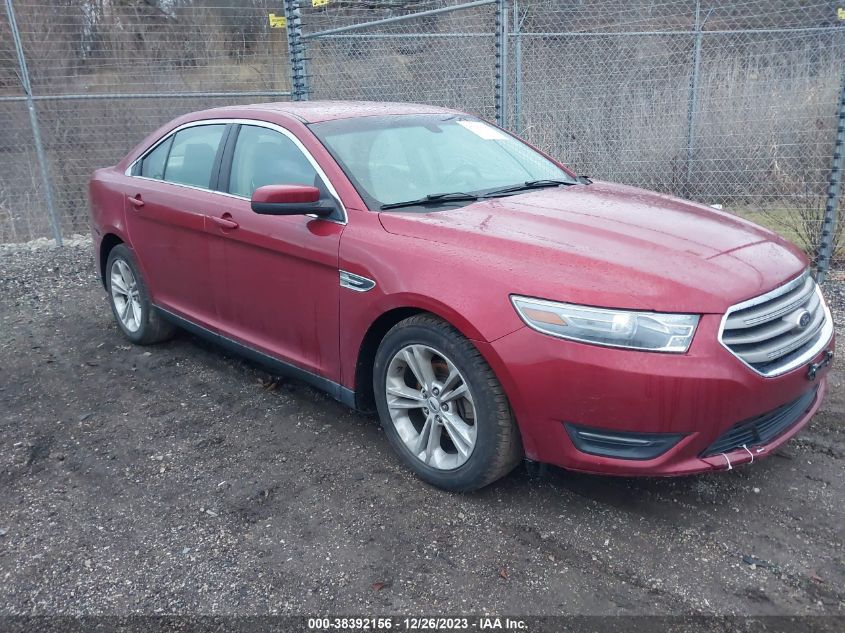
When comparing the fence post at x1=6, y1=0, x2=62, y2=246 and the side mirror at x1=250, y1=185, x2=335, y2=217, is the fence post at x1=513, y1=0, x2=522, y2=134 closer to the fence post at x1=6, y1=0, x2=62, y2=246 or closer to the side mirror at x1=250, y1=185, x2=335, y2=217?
the side mirror at x1=250, y1=185, x2=335, y2=217

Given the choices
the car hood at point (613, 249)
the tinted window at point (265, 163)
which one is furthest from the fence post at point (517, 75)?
the car hood at point (613, 249)

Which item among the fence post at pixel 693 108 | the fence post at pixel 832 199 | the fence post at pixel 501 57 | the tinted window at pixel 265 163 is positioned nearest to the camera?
the tinted window at pixel 265 163

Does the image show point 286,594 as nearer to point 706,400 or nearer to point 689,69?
point 706,400

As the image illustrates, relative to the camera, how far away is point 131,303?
524 cm

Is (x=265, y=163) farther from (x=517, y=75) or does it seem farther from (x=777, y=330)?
(x=517, y=75)

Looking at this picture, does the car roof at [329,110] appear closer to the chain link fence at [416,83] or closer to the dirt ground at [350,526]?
the dirt ground at [350,526]

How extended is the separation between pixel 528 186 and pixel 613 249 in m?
1.13

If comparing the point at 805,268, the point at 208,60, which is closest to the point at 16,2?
the point at 208,60

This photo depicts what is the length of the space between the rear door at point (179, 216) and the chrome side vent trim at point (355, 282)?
1115mm

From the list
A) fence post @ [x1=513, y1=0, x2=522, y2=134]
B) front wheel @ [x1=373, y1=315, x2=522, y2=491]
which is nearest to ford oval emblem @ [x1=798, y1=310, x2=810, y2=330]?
front wheel @ [x1=373, y1=315, x2=522, y2=491]

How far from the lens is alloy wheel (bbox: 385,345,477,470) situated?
3.01 m

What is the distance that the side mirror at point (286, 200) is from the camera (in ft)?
10.8

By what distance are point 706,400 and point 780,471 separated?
1.06m

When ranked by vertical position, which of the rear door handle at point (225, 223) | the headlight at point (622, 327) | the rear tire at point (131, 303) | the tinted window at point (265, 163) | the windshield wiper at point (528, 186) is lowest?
the rear tire at point (131, 303)
